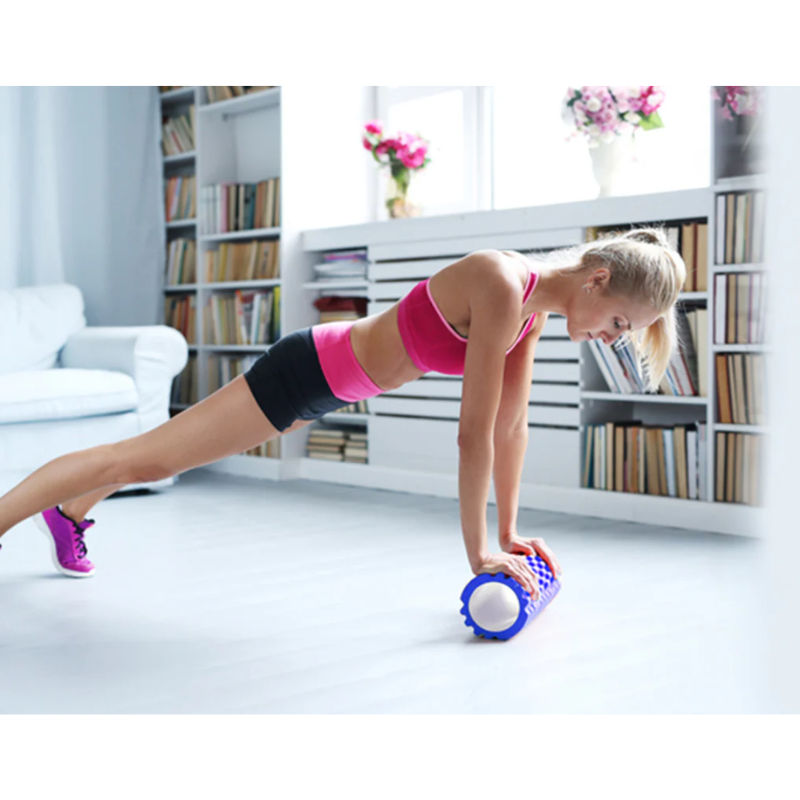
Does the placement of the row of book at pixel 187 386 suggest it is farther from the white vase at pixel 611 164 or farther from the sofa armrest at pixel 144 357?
the white vase at pixel 611 164

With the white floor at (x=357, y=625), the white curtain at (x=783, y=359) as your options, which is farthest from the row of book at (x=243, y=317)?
the white curtain at (x=783, y=359)

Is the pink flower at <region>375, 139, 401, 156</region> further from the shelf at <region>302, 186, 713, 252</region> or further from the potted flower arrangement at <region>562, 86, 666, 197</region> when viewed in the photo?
the potted flower arrangement at <region>562, 86, 666, 197</region>

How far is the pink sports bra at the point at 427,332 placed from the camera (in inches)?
72.8

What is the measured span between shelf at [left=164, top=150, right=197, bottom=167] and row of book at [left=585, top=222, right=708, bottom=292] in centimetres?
244

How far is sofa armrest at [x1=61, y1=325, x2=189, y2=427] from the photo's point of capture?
3.75 meters

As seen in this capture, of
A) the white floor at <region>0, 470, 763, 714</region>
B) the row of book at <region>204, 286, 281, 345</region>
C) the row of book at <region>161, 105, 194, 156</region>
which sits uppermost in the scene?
the row of book at <region>161, 105, 194, 156</region>

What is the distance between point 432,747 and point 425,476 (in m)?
2.48

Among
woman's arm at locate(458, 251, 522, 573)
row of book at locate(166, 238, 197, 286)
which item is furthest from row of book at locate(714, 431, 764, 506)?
row of book at locate(166, 238, 197, 286)

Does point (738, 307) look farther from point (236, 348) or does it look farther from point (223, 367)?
point (223, 367)

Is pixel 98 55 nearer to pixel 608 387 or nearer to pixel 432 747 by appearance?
pixel 432 747

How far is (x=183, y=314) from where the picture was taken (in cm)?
478

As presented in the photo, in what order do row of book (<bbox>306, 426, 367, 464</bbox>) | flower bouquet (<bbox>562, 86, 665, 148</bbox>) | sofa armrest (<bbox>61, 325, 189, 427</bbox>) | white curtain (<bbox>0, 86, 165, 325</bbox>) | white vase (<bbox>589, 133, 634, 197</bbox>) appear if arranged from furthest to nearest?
1. white curtain (<bbox>0, 86, 165, 325</bbox>)
2. row of book (<bbox>306, 426, 367, 464</bbox>)
3. sofa armrest (<bbox>61, 325, 189, 427</bbox>)
4. white vase (<bbox>589, 133, 634, 197</bbox>)
5. flower bouquet (<bbox>562, 86, 665, 148</bbox>)

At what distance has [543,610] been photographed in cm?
202

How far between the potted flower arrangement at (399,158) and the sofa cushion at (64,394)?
1.33 metres
